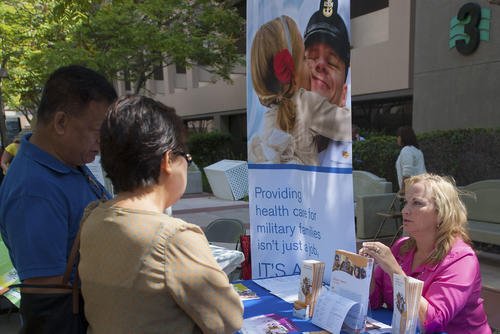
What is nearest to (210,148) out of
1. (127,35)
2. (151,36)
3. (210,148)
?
(210,148)

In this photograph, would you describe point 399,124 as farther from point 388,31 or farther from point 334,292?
point 334,292

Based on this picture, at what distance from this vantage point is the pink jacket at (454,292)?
1866 mm

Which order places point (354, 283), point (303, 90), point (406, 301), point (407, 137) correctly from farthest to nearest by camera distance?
point (407, 137) < point (303, 90) < point (354, 283) < point (406, 301)

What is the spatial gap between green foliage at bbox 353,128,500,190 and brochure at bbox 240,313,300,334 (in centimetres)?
647

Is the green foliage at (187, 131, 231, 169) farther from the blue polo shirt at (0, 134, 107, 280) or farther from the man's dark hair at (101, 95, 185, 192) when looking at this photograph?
the man's dark hair at (101, 95, 185, 192)

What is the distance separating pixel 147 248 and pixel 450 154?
789cm

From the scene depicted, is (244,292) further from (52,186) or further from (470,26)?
(470,26)

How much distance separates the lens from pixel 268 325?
195 centimetres

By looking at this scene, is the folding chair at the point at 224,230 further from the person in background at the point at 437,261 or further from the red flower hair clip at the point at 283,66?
the person in background at the point at 437,261

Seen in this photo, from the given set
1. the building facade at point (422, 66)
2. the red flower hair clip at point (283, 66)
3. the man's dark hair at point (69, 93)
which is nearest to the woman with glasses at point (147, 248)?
the man's dark hair at point (69, 93)

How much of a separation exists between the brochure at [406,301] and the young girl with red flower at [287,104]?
36.8 inches

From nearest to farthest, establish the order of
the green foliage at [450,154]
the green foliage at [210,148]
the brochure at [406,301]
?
the brochure at [406,301], the green foliage at [450,154], the green foliage at [210,148]

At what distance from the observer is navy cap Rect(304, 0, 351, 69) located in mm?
2369

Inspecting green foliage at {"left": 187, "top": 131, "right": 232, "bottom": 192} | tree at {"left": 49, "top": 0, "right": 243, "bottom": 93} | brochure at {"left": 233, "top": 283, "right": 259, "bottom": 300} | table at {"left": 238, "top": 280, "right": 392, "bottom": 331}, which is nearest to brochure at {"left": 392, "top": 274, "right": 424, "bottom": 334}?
table at {"left": 238, "top": 280, "right": 392, "bottom": 331}
